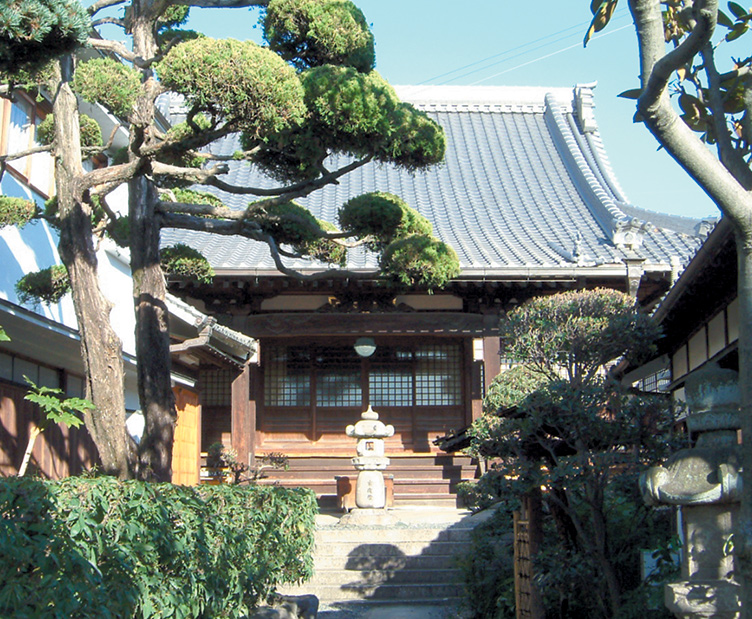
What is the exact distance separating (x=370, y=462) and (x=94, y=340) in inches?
281

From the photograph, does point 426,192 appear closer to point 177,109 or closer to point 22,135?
point 177,109

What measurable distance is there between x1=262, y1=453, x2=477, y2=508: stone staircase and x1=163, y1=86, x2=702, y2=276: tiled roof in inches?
153

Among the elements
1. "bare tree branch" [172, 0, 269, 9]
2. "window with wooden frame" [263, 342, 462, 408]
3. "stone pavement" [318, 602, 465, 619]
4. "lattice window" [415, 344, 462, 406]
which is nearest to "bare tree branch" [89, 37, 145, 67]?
"bare tree branch" [172, 0, 269, 9]

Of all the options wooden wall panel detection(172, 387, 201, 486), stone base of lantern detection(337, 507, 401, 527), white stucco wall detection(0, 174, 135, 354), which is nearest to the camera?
white stucco wall detection(0, 174, 135, 354)

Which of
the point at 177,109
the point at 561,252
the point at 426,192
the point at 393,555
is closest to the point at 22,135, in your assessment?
the point at 393,555

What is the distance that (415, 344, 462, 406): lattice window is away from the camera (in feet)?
52.0

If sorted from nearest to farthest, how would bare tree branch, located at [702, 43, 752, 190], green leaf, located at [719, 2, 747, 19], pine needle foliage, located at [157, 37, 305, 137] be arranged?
1. bare tree branch, located at [702, 43, 752, 190]
2. green leaf, located at [719, 2, 747, 19]
3. pine needle foliage, located at [157, 37, 305, 137]

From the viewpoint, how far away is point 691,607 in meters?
3.91

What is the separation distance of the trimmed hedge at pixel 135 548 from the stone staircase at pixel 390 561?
3316 mm

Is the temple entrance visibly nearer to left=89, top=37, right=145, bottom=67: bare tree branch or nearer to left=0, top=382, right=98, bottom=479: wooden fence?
left=0, top=382, right=98, bottom=479: wooden fence

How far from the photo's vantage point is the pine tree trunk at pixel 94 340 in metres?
6.14

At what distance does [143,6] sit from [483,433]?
4.65 metres

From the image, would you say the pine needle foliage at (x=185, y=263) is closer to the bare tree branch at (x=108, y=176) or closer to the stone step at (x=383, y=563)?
the bare tree branch at (x=108, y=176)

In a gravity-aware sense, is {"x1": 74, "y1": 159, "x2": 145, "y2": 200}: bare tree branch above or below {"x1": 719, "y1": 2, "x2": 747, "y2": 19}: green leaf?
below
